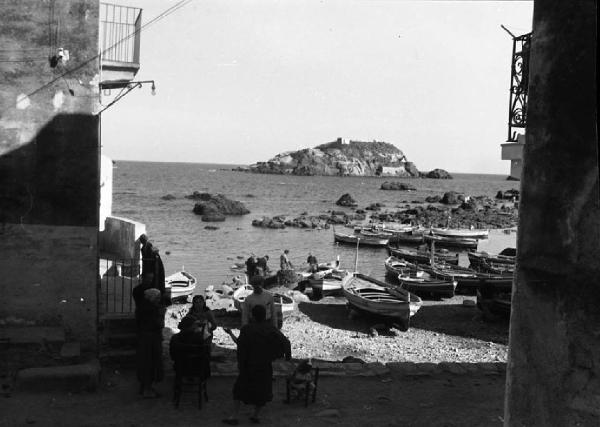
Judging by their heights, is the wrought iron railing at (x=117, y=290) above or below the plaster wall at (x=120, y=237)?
below

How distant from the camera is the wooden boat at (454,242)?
4984 centimetres

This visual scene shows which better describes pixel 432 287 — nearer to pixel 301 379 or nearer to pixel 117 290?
pixel 117 290

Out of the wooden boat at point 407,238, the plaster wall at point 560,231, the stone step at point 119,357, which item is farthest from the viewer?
the wooden boat at point 407,238

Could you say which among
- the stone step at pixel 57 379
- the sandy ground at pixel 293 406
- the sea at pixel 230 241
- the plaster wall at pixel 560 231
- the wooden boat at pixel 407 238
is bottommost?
the sea at pixel 230 241

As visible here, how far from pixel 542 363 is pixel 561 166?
1.25 m

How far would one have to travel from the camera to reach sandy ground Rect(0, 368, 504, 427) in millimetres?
7590

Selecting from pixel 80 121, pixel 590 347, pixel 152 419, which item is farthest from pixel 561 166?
pixel 80 121

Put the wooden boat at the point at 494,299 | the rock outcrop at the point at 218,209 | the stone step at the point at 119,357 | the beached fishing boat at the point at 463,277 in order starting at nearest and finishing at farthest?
the stone step at the point at 119,357 → the wooden boat at the point at 494,299 → the beached fishing boat at the point at 463,277 → the rock outcrop at the point at 218,209

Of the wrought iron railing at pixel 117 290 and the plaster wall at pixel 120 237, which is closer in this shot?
the wrought iron railing at pixel 117 290

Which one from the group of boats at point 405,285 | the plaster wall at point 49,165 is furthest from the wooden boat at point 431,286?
the plaster wall at point 49,165

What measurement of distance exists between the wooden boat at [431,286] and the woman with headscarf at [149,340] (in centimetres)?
2009

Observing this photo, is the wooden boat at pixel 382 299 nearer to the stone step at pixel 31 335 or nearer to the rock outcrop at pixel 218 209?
the stone step at pixel 31 335

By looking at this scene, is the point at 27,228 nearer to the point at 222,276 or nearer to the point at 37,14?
the point at 37,14

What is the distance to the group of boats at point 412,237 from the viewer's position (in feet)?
161
